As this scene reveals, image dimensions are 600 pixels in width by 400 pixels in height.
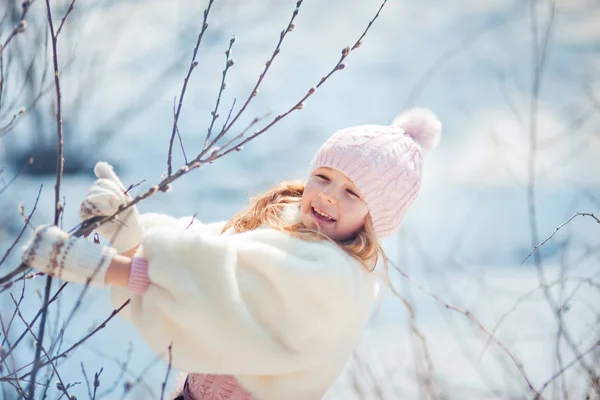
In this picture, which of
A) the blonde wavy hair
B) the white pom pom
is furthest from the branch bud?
the white pom pom

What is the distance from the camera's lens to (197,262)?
1.71 m

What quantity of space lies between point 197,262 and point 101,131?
3314mm

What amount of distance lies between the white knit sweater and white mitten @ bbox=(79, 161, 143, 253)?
11cm

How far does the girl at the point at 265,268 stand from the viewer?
166cm

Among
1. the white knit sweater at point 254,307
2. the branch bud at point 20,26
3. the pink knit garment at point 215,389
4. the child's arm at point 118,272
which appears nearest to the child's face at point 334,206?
the white knit sweater at point 254,307

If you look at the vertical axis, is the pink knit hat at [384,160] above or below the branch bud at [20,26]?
above

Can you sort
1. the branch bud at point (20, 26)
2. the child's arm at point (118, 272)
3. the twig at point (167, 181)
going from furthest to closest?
the child's arm at point (118, 272) < the twig at point (167, 181) < the branch bud at point (20, 26)

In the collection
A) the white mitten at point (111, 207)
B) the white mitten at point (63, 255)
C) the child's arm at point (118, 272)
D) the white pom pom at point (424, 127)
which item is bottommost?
the white mitten at point (63, 255)

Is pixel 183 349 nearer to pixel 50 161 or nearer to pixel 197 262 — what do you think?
pixel 197 262

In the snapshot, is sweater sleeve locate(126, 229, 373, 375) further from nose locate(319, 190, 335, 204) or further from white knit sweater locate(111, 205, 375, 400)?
nose locate(319, 190, 335, 204)

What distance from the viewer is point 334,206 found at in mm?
2188

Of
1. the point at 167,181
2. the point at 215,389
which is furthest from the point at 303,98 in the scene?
the point at 215,389

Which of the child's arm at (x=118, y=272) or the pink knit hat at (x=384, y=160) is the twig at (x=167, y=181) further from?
the pink knit hat at (x=384, y=160)

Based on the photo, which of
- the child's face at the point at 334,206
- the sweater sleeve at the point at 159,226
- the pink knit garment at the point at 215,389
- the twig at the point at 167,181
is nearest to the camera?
the twig at the point at 167,181
